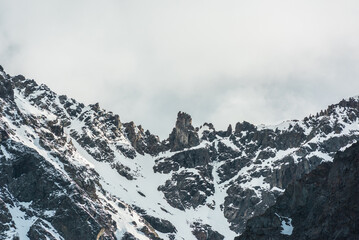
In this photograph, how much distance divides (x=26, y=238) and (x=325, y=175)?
387 ft

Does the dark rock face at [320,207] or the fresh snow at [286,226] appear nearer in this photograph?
the dark rock face at [320,207]

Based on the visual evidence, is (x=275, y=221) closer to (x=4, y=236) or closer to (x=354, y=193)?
(x=354, y=193)

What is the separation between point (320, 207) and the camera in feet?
344

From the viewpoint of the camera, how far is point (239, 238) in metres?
111

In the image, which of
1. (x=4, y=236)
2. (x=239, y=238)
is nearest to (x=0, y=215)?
(x=4, y=236)

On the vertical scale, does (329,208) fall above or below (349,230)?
above

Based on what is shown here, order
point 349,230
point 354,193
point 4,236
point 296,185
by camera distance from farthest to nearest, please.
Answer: point 4,236 → point 296,185 → point 354,193 → point 349,230

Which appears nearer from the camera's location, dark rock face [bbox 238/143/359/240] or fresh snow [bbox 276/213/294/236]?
dark rock face [bbox 238/143/359/240]

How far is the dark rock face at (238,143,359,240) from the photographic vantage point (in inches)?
3765

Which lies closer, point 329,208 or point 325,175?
point 329,208

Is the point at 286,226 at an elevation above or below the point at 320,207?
below

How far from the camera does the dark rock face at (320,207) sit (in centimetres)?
9562

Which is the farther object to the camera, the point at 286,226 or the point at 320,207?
the point at 286,226

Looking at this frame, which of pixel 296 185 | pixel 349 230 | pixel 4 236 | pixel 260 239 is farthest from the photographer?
pixel 4 236
